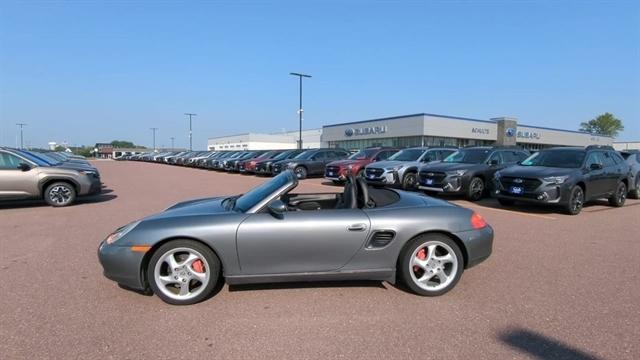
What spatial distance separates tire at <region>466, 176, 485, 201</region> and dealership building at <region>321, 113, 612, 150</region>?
35.2m

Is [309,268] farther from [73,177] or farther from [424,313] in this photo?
[73,177]

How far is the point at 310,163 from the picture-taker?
19.5 meters

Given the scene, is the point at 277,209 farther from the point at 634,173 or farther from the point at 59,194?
the point at 634,173

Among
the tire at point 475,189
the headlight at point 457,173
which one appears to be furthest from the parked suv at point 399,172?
the tire at point 475,189

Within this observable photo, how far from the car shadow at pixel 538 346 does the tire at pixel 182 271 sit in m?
2.55

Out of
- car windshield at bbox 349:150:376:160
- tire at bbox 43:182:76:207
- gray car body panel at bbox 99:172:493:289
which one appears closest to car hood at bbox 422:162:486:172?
car windshield at bbox 349:150:376:160

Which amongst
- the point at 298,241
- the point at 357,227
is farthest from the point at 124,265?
the point at 357,227

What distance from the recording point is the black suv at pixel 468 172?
1105 centimetres

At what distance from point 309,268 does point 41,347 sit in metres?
2.18

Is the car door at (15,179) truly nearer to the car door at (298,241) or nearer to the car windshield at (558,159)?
the car door at (298,241)

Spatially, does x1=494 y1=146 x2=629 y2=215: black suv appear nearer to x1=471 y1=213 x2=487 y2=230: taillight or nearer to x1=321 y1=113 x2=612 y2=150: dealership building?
x1=471 y1=213 x2=487 y2=230: taillight

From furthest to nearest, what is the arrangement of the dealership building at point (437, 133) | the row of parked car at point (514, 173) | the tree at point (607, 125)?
the tree at point (607, 125) → the dealership building at point (437, 133) → the row of parked car at point (514, 173)

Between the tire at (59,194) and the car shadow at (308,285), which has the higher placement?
the tire at (59,194)

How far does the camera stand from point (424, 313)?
11.5ft
